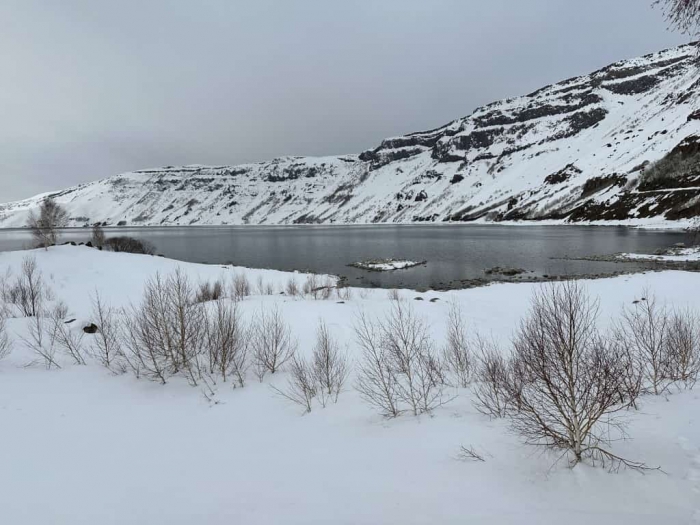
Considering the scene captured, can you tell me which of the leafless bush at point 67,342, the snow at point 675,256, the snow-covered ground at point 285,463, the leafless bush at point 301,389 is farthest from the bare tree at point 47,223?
the snow at point 675,256

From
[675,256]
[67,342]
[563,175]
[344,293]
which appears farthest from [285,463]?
[563,175]

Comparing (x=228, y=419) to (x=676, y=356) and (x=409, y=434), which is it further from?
(x=676, y=356)

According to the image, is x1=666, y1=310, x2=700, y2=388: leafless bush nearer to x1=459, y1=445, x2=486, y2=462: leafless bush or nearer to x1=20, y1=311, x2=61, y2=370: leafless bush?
x1=459, y1=445, x2=486, y2=462: leafless bush

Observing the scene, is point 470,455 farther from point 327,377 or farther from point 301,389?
A: point 301,389

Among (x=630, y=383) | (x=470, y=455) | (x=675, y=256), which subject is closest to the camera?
(x=470, y=455)

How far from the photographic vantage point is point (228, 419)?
9.23 metres

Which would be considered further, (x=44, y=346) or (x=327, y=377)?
(x=44, y=346)

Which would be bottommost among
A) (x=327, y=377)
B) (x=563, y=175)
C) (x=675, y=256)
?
(x=327, y=377)

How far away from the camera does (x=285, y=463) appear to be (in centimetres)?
688

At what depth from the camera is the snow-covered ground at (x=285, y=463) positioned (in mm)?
4910

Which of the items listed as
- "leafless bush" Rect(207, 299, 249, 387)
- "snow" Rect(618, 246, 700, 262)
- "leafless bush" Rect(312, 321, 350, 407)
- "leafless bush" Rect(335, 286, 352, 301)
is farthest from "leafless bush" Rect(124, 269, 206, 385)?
"snow" Rect(618, 246, 700, 262)

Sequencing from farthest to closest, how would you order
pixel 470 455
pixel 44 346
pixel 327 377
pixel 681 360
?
pixel 44 346, pixel 327 377, pixel 681 360, pixel 470 455

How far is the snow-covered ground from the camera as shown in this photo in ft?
16.1

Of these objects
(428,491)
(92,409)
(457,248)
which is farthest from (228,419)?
(457,248)
